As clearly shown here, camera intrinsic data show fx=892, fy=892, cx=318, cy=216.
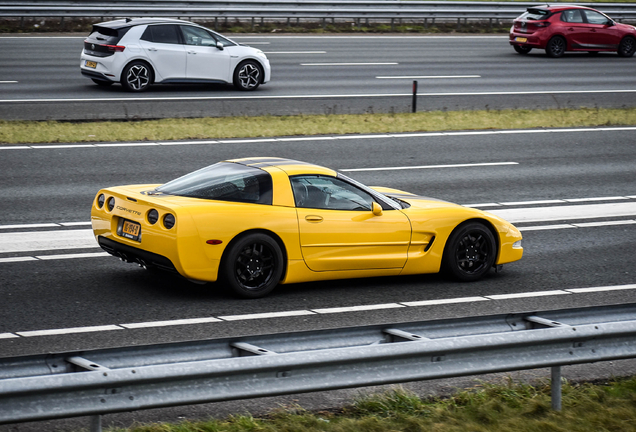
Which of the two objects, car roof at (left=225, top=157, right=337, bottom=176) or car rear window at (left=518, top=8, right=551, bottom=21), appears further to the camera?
car rear window at (left=518, top=8, right=551, bottom=21)

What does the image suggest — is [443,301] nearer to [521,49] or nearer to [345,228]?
[345,228]

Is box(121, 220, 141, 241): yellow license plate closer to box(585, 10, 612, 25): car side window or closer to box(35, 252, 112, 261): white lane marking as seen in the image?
box(35, 252, 112, 261): white lane marking

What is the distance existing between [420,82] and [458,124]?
6062 mm

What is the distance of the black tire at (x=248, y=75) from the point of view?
884 inches

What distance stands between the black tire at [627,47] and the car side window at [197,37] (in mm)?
17102

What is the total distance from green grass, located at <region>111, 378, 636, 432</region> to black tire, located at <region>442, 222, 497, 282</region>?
9.37 ft

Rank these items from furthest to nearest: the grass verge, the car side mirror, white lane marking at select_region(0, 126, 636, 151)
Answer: the grass verge → white lane marking at select_region(0, 126, 636, 151) → the car side mirror

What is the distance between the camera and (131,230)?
7.84 m

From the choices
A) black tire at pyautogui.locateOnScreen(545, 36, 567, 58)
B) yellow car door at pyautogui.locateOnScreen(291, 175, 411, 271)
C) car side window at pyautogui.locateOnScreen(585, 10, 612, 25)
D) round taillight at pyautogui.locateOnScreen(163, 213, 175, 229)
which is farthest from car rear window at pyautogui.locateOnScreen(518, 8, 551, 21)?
round taillight at pyautogui.locateOnScreen(163, 213, 175, 229)

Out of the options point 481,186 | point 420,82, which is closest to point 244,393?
point 481,186

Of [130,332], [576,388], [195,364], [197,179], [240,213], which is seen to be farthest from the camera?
[197,179]

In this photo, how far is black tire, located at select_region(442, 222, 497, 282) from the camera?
28.7 feet

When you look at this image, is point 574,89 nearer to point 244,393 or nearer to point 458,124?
point 458,124

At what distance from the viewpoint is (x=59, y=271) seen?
879 centimetres
